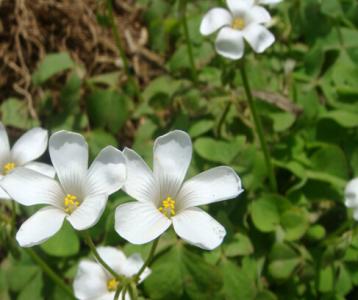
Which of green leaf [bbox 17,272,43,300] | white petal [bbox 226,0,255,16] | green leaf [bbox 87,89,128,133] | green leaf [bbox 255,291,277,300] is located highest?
white petal [bbox 226,0,255,16]

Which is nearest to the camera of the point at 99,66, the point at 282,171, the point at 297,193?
the point at 297,193

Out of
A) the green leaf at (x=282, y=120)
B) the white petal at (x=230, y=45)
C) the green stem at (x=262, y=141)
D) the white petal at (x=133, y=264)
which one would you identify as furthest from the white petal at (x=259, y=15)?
the white petal at (x=133, y=264)

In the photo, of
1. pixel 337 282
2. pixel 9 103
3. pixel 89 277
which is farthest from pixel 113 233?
pixel 9 103

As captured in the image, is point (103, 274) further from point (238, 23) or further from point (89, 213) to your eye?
point (238, 23)

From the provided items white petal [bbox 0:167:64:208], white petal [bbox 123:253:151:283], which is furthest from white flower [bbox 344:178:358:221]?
white petal [bbox 0:167:64:208]

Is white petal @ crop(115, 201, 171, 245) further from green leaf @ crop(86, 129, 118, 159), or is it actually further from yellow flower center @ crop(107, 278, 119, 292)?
green leaf @ crop(86, 129, 118, 159)

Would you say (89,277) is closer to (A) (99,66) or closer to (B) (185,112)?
(B) (185,112)
